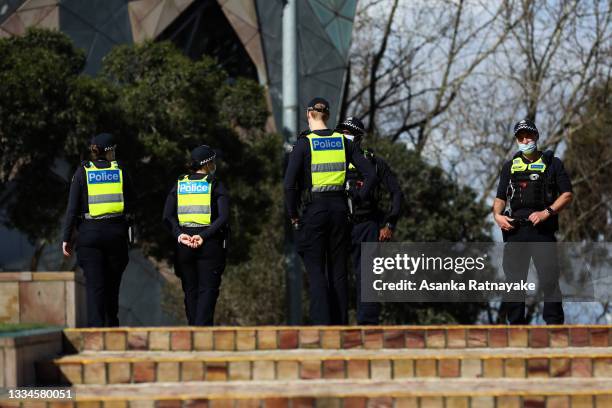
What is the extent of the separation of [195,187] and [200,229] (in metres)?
0.34

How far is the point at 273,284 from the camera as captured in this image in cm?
2816

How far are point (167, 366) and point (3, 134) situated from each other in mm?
14222

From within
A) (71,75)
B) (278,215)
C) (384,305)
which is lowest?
(384,305)

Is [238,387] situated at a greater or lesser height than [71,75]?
lesser

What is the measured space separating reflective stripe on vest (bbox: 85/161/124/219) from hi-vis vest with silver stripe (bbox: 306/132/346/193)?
165cm

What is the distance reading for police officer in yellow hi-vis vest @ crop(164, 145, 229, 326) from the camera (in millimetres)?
10391

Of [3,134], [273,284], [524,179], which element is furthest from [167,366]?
[273,284]

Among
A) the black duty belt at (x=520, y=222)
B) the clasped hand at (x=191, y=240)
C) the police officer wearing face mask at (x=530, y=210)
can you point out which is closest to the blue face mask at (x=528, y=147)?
the police officer wearing face mask at (x=530, y=210)

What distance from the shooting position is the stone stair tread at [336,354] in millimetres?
8477

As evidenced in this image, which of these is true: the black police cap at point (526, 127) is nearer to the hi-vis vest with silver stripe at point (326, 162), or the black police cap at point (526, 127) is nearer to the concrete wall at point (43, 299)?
the hi-vis vest with silver stripe at point (326, 162)

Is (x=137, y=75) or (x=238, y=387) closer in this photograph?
(x=238, y=387)

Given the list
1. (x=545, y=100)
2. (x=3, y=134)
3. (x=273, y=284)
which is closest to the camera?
(x=3, y=134)

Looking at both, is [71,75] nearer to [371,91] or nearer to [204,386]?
[204,386]

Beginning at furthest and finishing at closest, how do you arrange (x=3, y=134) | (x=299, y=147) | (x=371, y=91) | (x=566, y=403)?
1. (x=371, y=91)
2. (x=3, y=134)
3. (x=299, y=147)
4. (x=566, y=403)
